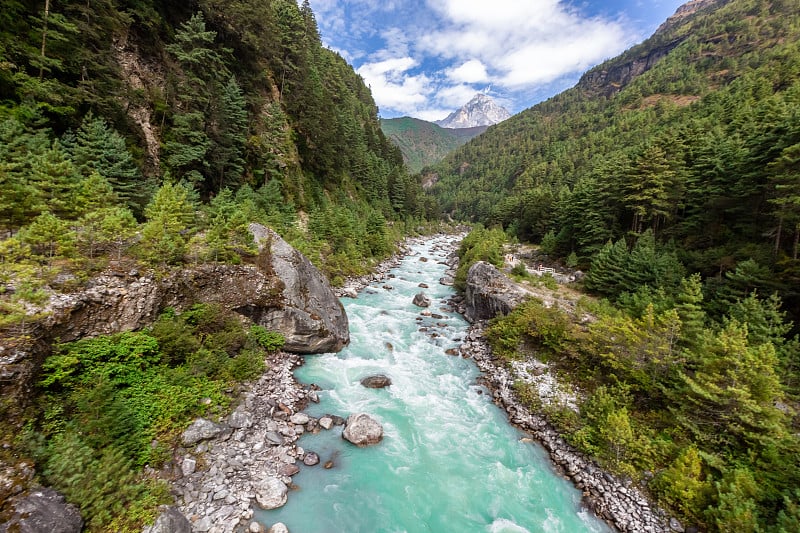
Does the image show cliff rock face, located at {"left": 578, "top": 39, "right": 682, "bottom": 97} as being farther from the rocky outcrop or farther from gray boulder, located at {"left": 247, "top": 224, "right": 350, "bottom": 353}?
gray boulder, located at {"left": 247, "top": 224, "right": 350, "bottom": 353}

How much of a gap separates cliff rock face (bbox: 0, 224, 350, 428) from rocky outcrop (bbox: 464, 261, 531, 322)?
11.2 meters

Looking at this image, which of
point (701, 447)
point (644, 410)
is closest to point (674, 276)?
point (644, 410)

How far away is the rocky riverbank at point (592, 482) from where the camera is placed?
9.59 m

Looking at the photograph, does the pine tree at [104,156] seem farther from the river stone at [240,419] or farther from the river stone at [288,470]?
the river stone at [288,470]

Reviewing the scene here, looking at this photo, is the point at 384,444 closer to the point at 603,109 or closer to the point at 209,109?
the point at 209,109

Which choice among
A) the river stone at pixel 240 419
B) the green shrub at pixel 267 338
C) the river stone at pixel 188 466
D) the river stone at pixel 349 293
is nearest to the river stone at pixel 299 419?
the river stone at pixel 240 419

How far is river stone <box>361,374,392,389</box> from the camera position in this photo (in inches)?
600

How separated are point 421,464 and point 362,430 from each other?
2676 mm

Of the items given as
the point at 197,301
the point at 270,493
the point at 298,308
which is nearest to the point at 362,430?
the point at 270,493

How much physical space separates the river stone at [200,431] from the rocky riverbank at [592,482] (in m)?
12.7

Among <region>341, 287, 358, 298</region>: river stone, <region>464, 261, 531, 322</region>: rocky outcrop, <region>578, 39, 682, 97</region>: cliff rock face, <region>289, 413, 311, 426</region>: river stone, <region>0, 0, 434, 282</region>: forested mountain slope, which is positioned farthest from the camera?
<region>578, 39, 682, 97</region>: cliff rock face

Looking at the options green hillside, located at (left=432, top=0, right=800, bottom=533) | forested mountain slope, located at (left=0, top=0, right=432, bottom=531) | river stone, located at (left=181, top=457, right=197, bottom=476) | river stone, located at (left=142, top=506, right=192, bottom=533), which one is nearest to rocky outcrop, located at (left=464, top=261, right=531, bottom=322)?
green hillside, located at (left=432, top=0, right=800, bottom=533)

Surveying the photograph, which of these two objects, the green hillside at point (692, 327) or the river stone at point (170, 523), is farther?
the green hillside at point (692, 327)

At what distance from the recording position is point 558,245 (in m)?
40.9
